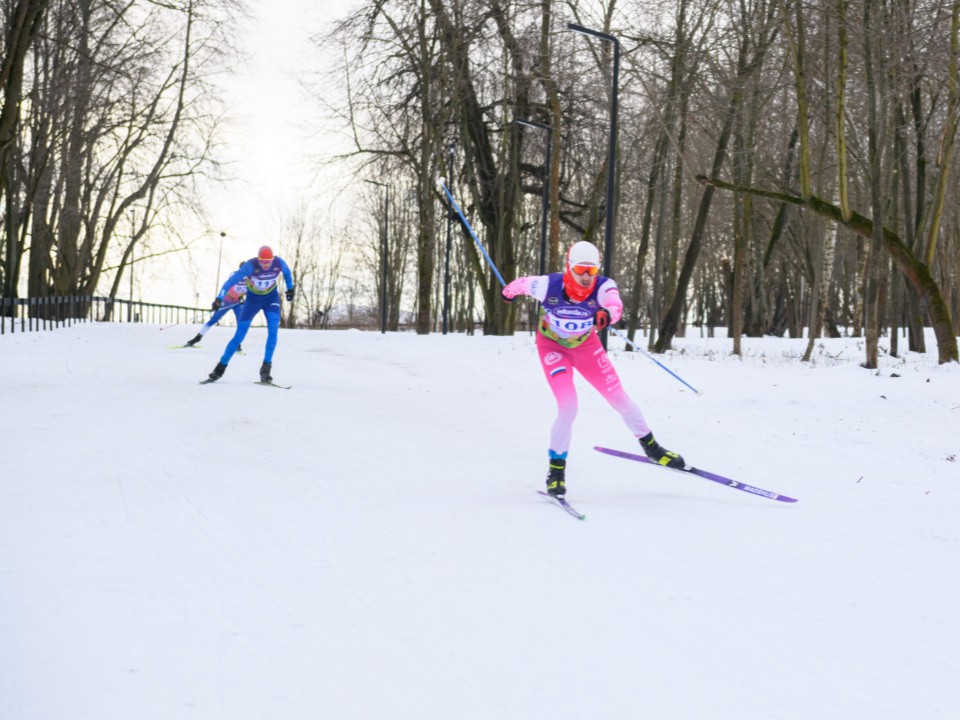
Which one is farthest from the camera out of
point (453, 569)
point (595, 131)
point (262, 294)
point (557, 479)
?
point (595, 131)

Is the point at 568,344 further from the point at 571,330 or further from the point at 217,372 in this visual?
the point at 217,372

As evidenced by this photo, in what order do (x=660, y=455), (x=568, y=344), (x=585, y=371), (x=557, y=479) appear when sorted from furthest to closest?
1. (x=660, y=455)
2. (x=585, y=371)
3. (x=568, y=344)
4. (x=557, y=479)

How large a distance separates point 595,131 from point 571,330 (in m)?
18.4

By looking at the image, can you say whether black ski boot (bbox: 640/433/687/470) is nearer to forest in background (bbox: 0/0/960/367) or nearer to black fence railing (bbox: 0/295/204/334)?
forest in background (bbox: 0/0/960/367)

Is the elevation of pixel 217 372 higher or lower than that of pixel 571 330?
lower

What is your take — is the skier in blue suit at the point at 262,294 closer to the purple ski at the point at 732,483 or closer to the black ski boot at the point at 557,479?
the purple ski at the point at 732,483

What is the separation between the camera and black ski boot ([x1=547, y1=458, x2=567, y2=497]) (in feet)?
22.3

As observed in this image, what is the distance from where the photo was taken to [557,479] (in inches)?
273

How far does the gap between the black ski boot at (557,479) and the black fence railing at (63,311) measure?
1838cm

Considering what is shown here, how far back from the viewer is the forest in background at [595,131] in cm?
1540

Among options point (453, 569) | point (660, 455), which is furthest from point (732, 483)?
point (453, 569)

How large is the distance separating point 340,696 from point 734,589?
7.60 ft

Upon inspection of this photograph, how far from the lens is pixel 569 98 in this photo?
22.0 metres

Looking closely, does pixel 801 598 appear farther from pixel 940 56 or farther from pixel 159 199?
pixel 159 199
